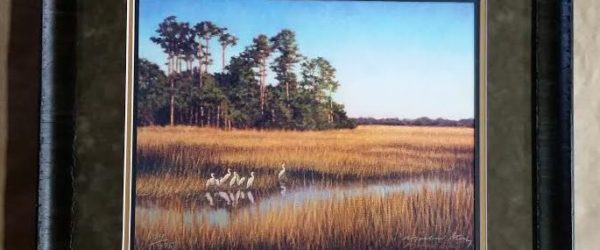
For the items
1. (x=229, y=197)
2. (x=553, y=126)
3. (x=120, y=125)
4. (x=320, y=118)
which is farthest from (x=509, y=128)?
(x=120, y=125)

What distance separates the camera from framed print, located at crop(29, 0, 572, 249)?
1.96 ft

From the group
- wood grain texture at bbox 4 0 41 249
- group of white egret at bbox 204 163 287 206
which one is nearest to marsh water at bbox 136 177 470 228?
group of white egret at bbox 204 163 287 206

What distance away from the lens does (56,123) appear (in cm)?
59

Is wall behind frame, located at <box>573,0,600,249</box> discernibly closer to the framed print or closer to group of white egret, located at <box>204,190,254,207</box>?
the framed print

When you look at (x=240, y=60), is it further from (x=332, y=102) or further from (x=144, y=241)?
(x=144, y=241)

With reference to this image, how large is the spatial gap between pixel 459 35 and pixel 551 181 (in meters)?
0.18

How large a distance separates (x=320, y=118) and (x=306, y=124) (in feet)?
0.05

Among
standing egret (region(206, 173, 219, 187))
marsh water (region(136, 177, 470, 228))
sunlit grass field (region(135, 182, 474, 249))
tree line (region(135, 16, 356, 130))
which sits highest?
tree line (region(135, 16, 356, 130))

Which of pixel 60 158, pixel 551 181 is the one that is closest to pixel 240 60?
pixel 60 158

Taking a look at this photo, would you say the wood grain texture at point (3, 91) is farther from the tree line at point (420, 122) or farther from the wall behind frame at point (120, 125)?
the tree line at point (420, 122)

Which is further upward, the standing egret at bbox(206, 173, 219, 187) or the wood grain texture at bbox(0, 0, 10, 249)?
the wood grain texture at bbox(0, 0, 10, 249)

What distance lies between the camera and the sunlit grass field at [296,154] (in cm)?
60

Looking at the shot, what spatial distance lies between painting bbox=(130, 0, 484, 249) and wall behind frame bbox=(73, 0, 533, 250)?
2cm

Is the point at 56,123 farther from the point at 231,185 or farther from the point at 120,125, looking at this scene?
the point at 231,185
